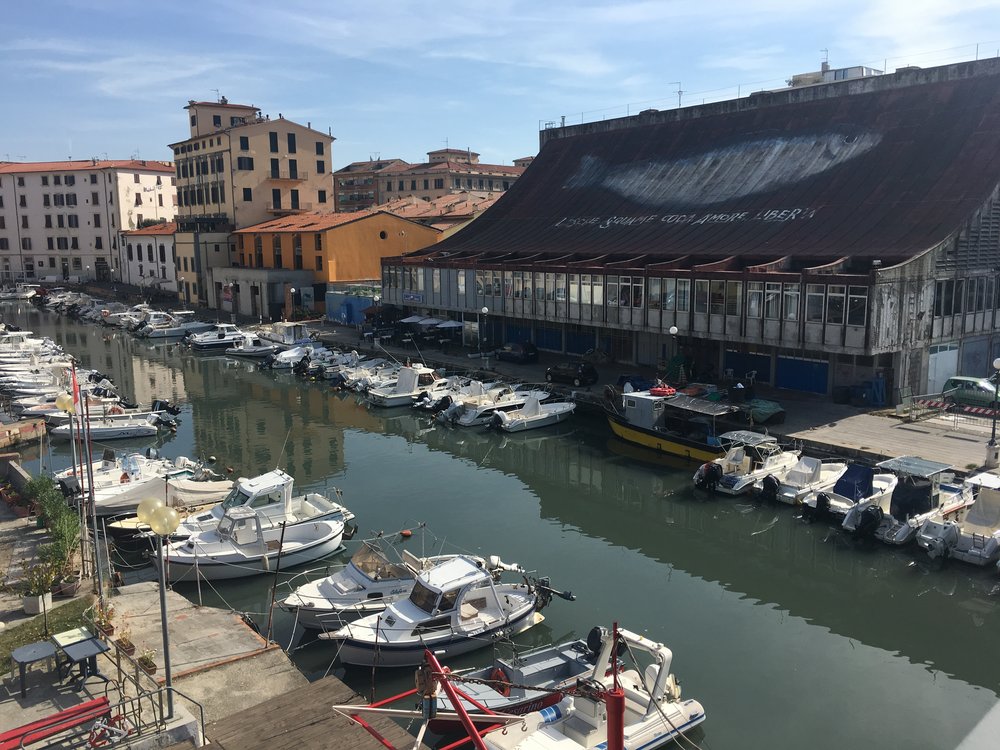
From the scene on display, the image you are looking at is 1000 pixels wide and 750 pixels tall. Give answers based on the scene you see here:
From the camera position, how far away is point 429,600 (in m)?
17.7

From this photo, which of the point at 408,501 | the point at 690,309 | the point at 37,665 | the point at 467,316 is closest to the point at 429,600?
the point at 37,665

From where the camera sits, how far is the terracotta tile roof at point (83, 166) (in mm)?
110562

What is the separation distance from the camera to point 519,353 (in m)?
47.5

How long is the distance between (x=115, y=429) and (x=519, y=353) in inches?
839

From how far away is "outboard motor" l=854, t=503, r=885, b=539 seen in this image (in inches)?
923

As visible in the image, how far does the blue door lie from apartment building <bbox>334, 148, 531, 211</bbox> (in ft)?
263

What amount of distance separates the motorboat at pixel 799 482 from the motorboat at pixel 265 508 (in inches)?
533

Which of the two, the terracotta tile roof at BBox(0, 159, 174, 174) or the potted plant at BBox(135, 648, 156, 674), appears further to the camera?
the terracotta tile roof at BBox(0, 159, 174, 174)

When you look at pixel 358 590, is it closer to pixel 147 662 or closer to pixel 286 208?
pixel 147 662

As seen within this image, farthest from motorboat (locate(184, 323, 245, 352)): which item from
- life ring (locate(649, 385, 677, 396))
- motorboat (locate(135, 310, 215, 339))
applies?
life ring (locate(649, 385, 677, 396))

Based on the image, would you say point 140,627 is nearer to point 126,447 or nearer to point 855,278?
point 126,447

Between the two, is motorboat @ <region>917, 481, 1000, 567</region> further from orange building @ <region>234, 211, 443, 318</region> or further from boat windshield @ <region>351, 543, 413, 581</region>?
orange building @ <region>234, 211, 443, 318</region>

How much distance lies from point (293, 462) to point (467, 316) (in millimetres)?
21895

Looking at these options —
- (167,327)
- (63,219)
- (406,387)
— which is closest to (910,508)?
(406,387)
